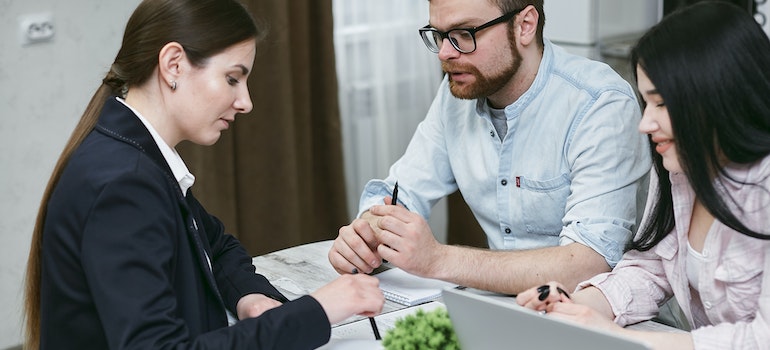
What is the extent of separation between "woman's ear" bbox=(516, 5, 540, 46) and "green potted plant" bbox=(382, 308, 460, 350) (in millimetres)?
817

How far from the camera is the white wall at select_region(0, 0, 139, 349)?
Result: 3.04 m

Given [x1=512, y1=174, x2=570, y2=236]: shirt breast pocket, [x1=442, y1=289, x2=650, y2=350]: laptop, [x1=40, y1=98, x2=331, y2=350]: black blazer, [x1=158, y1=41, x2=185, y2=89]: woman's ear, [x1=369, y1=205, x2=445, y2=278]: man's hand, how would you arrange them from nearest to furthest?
[x1=442, y1=289, x2=650, y2=350]: laptop < [x1=40, y1=98, x2=331, y2=350]: black blazer < [x1=158, y1=41, x2=185, y2=89]: woman's ear < [x1=369, y1=205, x2=445, y2=278]: man's hand < [x1=512, y1=174, x2=570, y2=236]: shirt breast pocket

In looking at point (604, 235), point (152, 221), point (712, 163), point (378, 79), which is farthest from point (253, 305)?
point (378, 79)

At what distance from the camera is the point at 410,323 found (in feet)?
4.84

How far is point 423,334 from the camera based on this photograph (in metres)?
1.45

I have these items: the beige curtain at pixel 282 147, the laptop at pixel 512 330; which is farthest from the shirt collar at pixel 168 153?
the beige curtain at pixel 282 147

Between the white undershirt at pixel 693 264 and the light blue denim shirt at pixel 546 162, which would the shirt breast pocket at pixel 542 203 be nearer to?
the light blue denim shirt at pixel 546 162

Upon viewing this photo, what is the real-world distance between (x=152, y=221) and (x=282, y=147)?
1.97 m

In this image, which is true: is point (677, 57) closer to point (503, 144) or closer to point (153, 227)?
point (503, 144)

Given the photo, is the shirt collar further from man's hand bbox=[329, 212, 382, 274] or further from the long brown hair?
man's hand bbox=[329, 212, 382, 274]

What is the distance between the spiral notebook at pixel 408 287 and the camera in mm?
1842

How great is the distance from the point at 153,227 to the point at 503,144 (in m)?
0.91

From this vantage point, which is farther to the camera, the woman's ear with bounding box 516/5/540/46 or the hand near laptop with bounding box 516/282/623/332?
the woman's ear with bounding box 516/5/540/46

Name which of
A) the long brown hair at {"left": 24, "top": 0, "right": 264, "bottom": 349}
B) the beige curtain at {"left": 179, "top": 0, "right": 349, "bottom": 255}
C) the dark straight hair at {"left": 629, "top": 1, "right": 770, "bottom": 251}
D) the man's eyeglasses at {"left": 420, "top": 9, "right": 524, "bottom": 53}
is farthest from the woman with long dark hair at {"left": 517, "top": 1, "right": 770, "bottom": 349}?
the beige curtain at {"left": 179, "top": 0, "right": 349, "bottom": 255}
